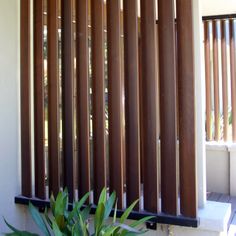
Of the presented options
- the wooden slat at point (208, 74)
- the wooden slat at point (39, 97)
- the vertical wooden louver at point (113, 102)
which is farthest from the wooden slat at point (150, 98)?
the wooden slat at point (208, 74)

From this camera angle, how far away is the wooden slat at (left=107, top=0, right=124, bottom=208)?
2518 mm

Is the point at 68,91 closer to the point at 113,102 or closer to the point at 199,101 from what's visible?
the point at 113,102

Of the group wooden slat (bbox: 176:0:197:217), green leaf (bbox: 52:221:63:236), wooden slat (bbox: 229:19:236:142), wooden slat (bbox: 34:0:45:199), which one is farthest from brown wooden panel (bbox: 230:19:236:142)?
green leaf (bbox: 52:221:63:236)

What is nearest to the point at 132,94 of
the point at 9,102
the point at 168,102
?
the point at 168,102

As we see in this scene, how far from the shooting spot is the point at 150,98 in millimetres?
2430

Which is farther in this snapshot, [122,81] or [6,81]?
[6,81]

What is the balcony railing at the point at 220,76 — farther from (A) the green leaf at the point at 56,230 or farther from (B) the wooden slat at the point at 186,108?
(A) the green leaf at the point at 56,230

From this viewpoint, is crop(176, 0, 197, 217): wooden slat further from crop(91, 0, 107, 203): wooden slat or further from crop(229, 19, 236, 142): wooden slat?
crop(229, 19, 236, 142): wooden slat

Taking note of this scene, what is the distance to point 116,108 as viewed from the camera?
253cm

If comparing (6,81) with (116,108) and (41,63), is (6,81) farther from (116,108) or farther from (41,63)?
(116,108)

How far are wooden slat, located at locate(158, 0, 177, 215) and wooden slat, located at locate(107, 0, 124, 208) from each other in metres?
0.30

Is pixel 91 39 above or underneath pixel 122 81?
above

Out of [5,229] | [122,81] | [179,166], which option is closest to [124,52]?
[122,81]

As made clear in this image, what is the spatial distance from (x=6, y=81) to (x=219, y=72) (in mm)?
3642
